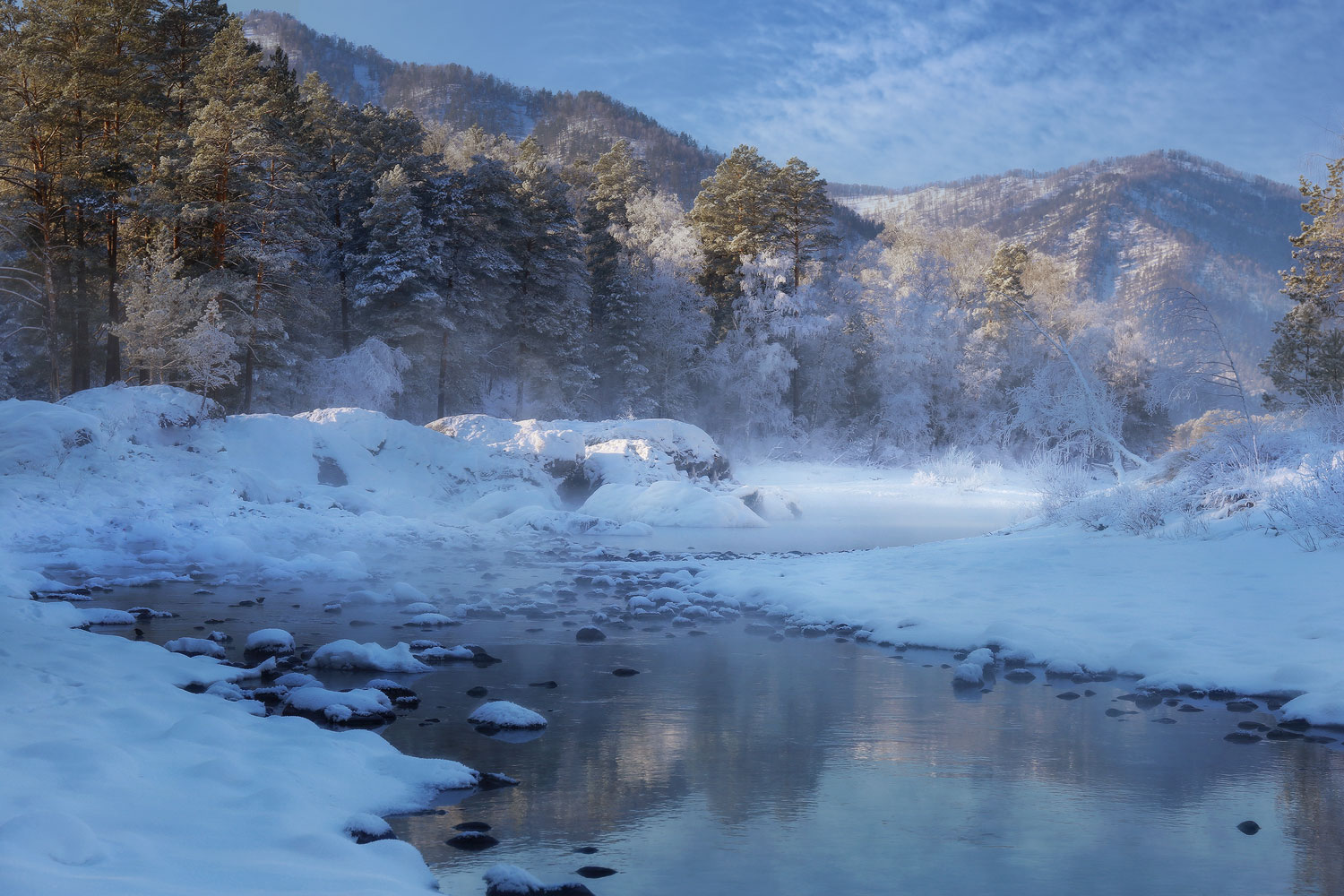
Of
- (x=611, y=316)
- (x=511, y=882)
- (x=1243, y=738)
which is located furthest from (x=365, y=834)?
(x=611, y=316)

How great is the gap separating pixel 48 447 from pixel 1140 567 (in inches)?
598

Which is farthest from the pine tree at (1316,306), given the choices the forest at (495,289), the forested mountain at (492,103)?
the forested mountain at (492,103)

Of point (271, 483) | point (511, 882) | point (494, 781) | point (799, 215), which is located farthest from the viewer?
point (799, 215)

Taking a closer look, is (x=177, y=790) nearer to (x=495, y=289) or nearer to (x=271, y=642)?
(x=271, y=642)

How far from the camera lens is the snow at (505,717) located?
574 cm

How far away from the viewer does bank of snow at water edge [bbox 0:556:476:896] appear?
292cm

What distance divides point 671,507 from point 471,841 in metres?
17.0

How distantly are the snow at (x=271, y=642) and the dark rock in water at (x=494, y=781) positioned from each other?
11.3 feet

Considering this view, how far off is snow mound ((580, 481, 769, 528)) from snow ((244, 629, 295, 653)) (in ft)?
41.6

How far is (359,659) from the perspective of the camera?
23.3ft

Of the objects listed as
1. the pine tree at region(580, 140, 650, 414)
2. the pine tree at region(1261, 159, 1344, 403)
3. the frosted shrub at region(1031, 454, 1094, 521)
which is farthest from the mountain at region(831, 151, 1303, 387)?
the frosted shrub at region(1031, 454, 1094, 521)

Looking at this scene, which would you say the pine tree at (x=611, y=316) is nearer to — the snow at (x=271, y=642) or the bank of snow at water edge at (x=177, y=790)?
the snow at (x=271, y=642)

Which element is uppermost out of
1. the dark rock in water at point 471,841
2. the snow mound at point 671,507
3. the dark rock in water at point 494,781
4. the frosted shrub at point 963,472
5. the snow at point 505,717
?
the frosted shrub at point 963,472

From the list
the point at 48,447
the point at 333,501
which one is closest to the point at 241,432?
the point at 333,501
